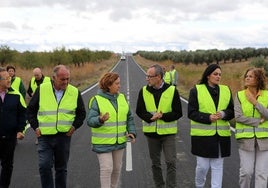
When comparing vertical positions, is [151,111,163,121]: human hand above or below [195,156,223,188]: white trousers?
above

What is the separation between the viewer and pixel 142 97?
20.5 ft

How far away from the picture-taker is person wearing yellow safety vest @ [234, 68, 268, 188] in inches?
213

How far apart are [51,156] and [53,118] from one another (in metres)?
0.52

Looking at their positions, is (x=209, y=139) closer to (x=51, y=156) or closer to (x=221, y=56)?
(x=51, y=156)

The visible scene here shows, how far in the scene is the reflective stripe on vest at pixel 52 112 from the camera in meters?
5.73

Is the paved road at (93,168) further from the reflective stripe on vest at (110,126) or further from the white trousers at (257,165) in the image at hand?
the reflective stripe on vest at (110,126)

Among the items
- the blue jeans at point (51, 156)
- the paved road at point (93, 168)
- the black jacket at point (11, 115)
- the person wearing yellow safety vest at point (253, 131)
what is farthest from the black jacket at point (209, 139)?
the black jacket at point (11, 115)

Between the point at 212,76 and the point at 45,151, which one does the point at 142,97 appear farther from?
the point at 45,151

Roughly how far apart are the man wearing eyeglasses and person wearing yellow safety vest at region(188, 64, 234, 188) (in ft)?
7.82

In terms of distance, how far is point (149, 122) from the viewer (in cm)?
614

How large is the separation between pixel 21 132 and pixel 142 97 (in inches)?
69.3

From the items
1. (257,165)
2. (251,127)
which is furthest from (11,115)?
(257,165)

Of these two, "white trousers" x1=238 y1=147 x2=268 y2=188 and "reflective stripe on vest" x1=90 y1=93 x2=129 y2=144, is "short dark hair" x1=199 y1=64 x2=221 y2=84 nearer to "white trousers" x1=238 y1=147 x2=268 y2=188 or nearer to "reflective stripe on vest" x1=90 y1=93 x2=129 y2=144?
"white trousers" x1=238 y1=147 x2=268 y2=188

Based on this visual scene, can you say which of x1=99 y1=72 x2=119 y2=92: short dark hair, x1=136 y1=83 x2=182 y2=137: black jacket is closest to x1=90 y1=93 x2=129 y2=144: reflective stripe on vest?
x1=99 y1=72 x2=119 y2=92: short dark hair
